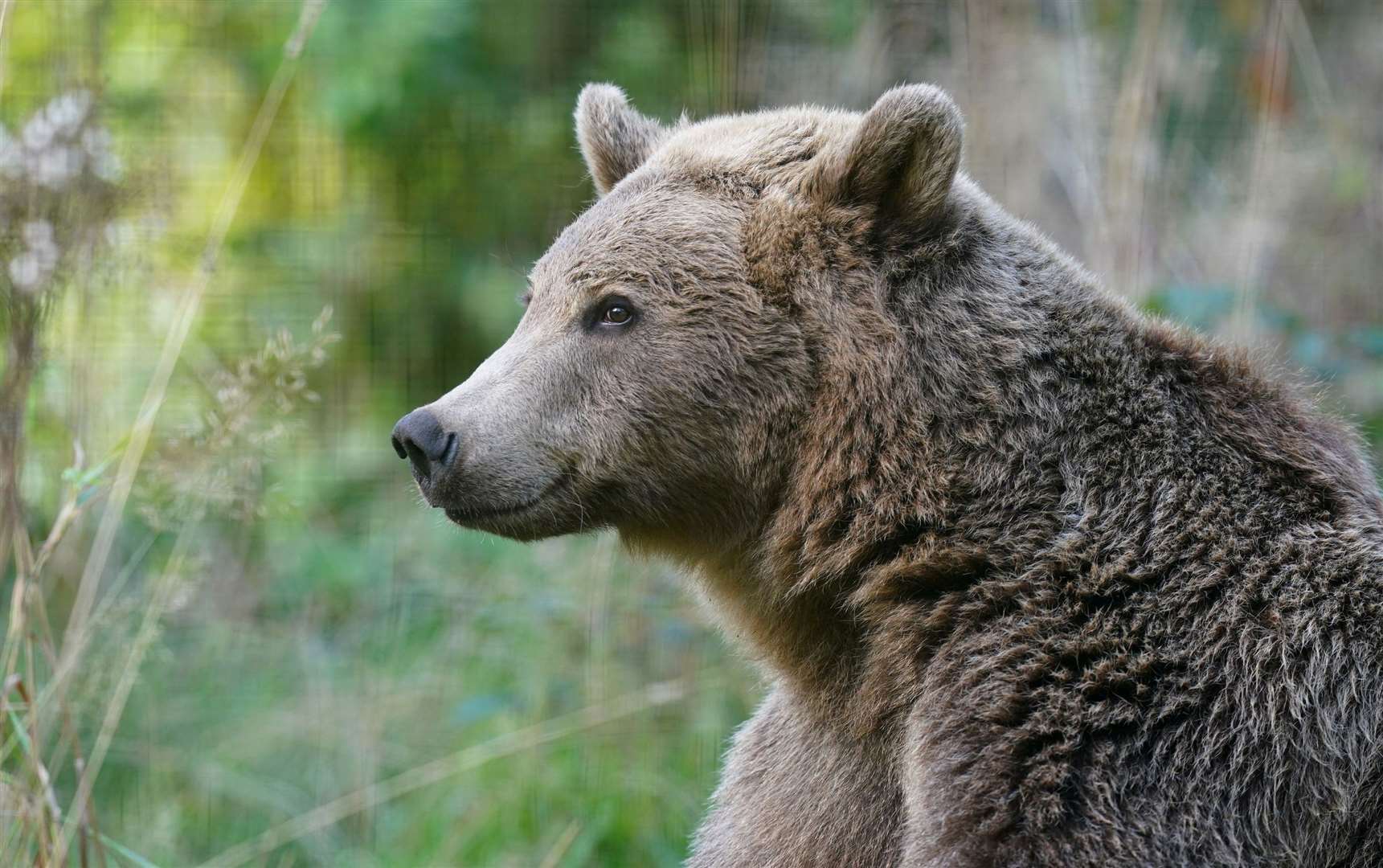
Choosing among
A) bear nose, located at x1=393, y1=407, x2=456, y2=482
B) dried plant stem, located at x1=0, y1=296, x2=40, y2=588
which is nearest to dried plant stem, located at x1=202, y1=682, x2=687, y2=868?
dried plant stem, located at x1=0, y1=296, x2=40, y2=588

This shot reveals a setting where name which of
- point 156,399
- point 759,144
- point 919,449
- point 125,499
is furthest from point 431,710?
point 919,449

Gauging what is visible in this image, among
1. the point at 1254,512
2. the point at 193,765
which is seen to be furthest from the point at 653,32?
the point at 1254,512

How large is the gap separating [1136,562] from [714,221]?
4.45 feet

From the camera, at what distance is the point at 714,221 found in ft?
12.1

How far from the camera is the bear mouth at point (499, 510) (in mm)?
3551

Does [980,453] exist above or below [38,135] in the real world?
below

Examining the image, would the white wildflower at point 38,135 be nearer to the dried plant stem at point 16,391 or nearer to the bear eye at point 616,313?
the dried plant stem at point 16,391

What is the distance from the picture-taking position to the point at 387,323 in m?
10.2

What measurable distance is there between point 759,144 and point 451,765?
2.76m

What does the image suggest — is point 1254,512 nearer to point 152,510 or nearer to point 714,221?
point 714,221

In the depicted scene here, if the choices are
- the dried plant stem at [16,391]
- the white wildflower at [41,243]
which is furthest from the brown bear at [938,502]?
the white wildflower at [41,243]

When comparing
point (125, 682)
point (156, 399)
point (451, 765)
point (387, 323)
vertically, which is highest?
point (156, 399)

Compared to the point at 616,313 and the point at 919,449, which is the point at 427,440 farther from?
the point at 919,449

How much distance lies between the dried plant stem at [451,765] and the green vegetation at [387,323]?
0.09 feet
